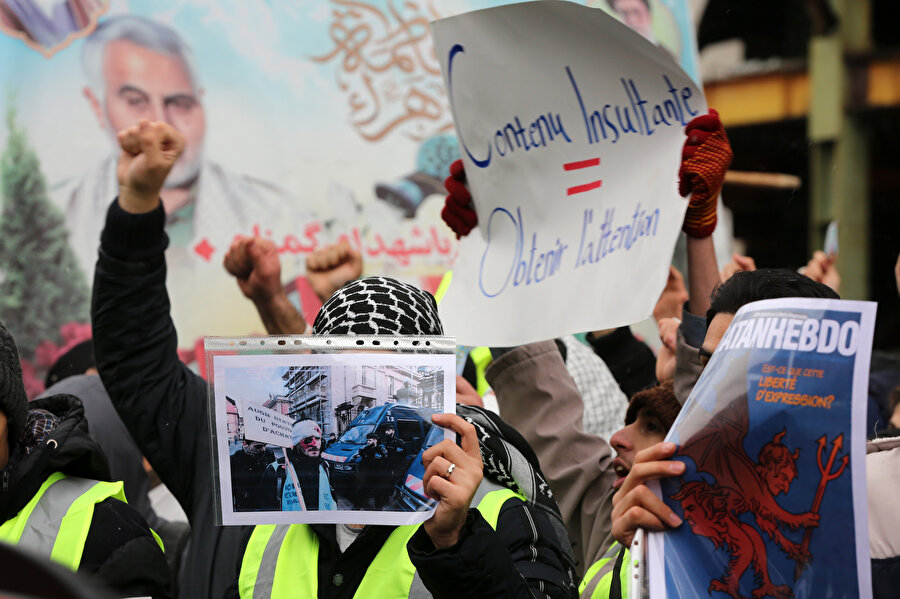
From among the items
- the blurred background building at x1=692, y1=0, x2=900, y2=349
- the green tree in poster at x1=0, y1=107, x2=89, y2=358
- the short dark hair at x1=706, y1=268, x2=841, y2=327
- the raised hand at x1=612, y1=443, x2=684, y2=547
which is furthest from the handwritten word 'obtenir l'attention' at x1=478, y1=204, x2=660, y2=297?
the blurred background building at x1=692, y1=0, x2=900, y2=349

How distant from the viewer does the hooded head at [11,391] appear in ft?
5.22

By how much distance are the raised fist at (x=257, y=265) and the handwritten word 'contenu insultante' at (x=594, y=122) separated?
716mm

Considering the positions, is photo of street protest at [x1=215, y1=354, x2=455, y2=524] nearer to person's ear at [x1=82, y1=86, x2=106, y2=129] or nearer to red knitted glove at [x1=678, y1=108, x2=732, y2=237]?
red knitted glove at [x1=678, y1=108, x2=732, y2=237]

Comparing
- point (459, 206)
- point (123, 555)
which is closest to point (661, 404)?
point (459, 206)

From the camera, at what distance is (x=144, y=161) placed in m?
1.84

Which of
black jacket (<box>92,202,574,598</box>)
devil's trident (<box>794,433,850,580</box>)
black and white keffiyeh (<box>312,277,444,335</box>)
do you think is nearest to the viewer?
devil's trident (<box>794,433,850,580</box>)

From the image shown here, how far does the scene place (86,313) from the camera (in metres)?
3.61

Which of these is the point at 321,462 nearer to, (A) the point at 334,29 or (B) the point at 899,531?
(B) the point at 899,531

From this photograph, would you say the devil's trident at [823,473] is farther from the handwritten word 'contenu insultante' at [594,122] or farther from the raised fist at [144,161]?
the raised fist at [144,161]

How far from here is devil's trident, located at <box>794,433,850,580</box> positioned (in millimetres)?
1170

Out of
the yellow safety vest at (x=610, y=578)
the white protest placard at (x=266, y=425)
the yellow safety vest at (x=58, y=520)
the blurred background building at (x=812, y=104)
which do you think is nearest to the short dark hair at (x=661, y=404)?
the yellow safety vest at (x=610, y=578)

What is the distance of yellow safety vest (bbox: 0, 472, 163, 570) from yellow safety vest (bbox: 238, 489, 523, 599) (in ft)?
0.81

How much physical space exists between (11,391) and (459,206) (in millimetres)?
1070

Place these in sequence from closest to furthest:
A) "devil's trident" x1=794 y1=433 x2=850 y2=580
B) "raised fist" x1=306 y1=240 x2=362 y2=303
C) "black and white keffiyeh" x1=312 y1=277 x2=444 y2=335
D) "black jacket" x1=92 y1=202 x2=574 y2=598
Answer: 1. "devil's trident" x1=794 y1=433 x2=850 y2=580
2. "black and white keffiyeh" x1=312 y1=277 x2=444 y2=335
3. "black jacket" x1=92 y1=202 x2=574 y2=598
4. "raised fist" x1=306 y1=240 x2=362 y2=303
